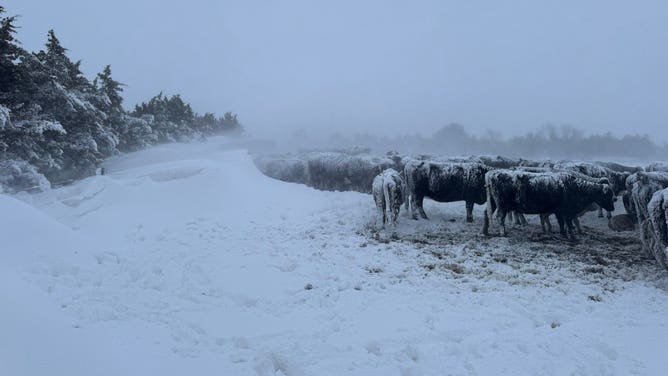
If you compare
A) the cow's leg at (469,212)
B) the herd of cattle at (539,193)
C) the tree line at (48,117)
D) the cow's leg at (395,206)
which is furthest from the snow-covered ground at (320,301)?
the tree line at (48,117)

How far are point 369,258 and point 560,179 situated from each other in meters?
7.25

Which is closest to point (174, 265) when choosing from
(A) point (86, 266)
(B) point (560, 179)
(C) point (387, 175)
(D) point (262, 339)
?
(A) point (86, 266)

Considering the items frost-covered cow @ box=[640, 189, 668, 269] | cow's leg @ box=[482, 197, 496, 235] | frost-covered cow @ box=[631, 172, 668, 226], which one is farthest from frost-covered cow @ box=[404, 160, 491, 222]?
frost-covered cow @ box=[640, 189, 668, 269]

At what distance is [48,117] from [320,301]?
17.8m

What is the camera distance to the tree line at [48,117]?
52.9 ft

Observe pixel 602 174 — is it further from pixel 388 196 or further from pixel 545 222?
pixel 388 196

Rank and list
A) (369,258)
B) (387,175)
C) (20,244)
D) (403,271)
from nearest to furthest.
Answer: (20,244), (403,271), (369,258), (387,175)

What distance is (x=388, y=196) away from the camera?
564 inches

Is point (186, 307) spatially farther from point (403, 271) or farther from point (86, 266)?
point (403, 271)

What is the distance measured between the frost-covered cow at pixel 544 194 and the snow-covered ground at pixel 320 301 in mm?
914

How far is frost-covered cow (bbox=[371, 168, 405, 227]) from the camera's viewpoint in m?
14.2

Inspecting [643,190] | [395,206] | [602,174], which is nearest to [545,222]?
[643,190]

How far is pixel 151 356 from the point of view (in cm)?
536

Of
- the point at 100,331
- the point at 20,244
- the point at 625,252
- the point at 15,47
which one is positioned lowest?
the point at 625,252
